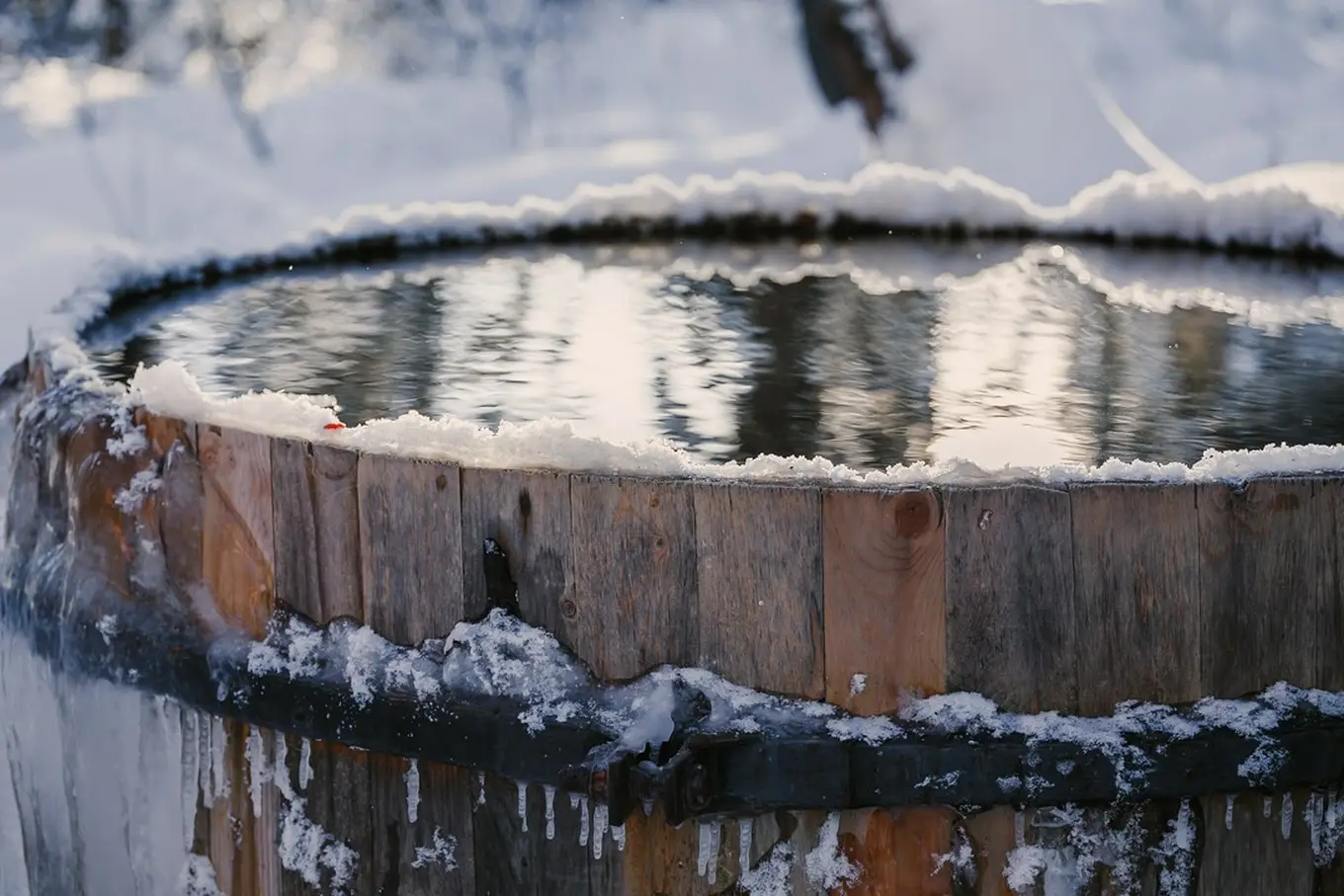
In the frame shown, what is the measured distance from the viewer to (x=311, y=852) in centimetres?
176

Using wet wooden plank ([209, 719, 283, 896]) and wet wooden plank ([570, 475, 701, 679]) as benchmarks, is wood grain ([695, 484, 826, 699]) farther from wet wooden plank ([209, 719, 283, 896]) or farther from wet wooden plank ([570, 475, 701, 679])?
wet wooden plank ([209, 719, 283, 896])

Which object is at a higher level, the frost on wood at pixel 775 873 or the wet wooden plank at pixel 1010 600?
the wet wooden plank at pixel 1010 600

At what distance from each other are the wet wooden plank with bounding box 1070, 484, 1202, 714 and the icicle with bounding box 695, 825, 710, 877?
41cm

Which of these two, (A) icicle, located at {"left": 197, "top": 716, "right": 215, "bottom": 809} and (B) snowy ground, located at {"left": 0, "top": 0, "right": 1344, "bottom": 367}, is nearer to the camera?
(A) icicle, located at {"left": 197, "top": 716, "right": 215, "bottom": 809}

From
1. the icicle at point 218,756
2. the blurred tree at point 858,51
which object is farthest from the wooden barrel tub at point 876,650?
the blurred tree at point 858,51

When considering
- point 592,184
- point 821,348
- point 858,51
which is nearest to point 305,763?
point 821,348

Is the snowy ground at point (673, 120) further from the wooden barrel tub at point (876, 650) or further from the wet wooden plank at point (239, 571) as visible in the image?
the wooden barrel tub at point (876, 650)

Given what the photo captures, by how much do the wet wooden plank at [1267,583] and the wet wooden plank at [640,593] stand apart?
0.53 m

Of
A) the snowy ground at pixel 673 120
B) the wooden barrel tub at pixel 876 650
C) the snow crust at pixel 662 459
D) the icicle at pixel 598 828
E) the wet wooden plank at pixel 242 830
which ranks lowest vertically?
the wet wooden plank at pixel 242 830

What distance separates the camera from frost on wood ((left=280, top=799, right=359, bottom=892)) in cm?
174

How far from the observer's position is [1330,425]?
2219mm

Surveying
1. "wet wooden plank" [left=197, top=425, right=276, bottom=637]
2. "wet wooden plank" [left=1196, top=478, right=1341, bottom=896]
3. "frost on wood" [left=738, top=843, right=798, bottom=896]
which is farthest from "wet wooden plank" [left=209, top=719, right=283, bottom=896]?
"wet wooden plank" [left=1196, top=478, right=1341, bottom=896]

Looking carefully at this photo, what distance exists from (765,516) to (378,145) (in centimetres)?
928

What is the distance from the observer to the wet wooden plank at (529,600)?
158cm
